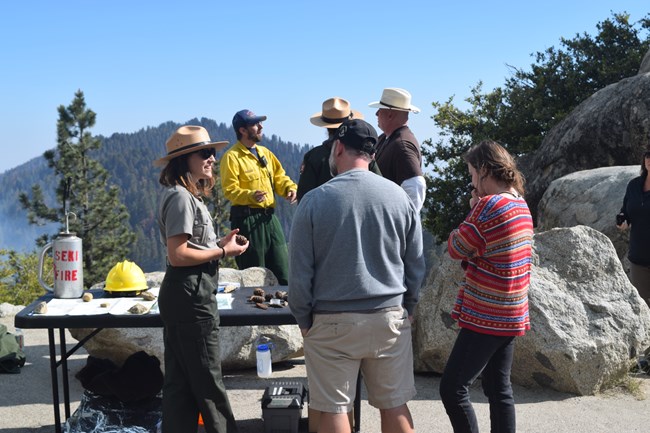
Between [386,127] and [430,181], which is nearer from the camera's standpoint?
[386,127]

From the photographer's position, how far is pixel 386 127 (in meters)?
5.27

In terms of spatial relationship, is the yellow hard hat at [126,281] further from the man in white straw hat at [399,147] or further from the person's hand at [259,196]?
the man in white straw hat at [399,147]

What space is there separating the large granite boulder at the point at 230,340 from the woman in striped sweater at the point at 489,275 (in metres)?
2.84

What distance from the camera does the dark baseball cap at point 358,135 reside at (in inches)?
123

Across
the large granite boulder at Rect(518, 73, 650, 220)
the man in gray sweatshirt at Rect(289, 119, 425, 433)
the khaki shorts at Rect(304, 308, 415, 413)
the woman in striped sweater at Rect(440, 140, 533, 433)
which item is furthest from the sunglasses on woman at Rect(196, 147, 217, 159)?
the large granite boulder at Rect(518, 73, 650, 220)

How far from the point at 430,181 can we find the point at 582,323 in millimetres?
8994

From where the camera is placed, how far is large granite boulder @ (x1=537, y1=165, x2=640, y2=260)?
748 centimetres

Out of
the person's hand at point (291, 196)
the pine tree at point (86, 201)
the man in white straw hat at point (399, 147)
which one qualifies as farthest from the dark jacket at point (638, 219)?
the pine tree at point (86, 201)

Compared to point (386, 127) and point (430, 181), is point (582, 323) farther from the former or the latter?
point (430, 181)

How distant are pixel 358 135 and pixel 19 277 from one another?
2476 centimetres

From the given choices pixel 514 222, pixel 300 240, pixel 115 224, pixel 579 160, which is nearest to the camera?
pixel 300 240

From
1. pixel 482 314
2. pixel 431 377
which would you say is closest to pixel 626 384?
pixel 431 377

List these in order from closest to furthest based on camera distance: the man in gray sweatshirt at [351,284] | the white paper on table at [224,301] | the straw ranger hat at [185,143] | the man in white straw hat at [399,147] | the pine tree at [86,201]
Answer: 1. the man in gray sweatshirt at [351,284]
2. the straw ranger hat at [185,143]
3. the white paper on table at [224,301]
4. the man in white straw hat at [399,147]
5. the pine tree at [86,201]

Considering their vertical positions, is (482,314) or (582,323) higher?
(482,314)
